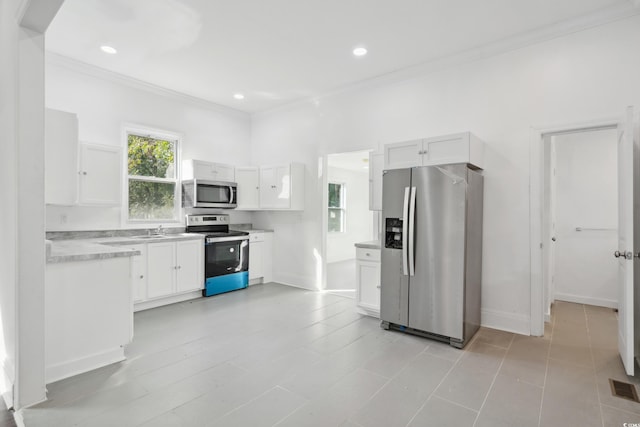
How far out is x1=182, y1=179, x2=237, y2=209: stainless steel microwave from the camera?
490cm

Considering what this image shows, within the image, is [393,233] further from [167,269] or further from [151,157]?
[151,157]

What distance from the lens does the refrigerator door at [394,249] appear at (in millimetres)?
3379

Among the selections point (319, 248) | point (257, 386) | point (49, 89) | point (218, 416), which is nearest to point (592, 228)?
point (319, 248)

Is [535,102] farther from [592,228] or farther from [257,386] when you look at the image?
[257,386]

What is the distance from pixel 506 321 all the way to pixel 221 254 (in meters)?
3.78

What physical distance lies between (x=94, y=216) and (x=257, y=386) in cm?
323

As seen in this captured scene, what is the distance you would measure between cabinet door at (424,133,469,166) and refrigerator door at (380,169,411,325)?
29 centimetres

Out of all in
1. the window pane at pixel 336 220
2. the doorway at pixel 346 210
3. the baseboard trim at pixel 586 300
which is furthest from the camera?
the window pane at pixel 336 220

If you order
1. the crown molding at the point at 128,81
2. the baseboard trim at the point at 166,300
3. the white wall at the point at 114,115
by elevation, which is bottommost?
the baseboard trim at the point at 166,300

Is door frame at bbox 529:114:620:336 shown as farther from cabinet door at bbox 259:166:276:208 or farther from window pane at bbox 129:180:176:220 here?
window pane at bbox 129:180:176:220

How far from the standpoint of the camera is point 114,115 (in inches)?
174

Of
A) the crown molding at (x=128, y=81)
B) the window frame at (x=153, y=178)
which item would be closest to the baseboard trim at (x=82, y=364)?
the window frame at (x=153, y=178)

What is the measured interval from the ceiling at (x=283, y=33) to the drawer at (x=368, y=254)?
2.29 m

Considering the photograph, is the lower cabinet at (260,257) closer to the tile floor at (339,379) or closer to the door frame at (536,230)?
the tile floor at (339,379)
